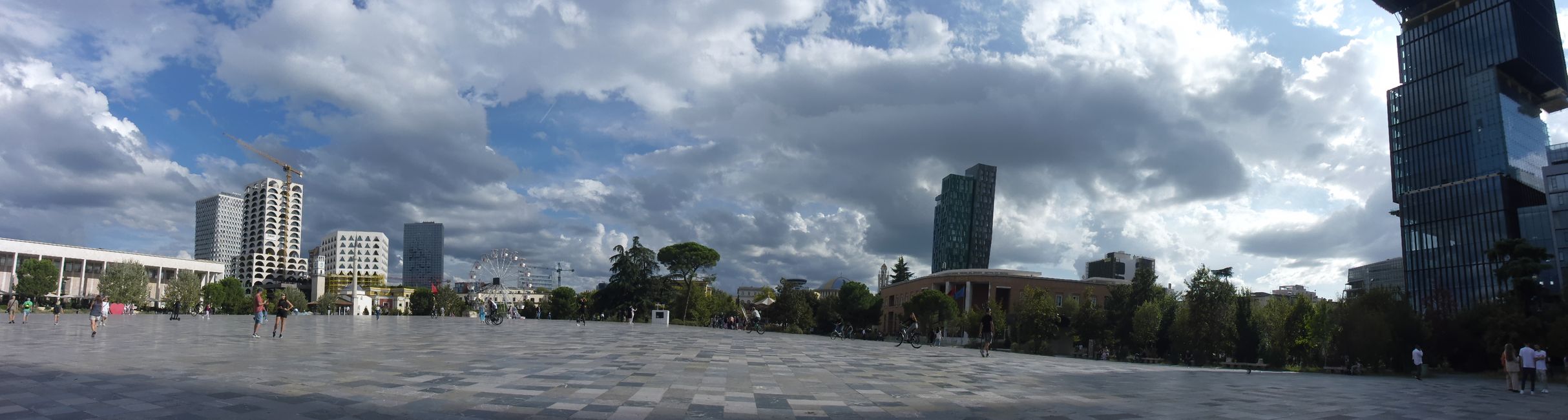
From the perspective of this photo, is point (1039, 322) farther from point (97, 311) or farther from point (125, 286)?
point (125, 286)

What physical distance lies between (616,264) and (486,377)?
76.6m

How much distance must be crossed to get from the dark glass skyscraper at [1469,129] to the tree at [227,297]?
164317 millimetres

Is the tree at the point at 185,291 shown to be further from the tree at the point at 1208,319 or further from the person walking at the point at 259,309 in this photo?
the tree at the point at 1208,319

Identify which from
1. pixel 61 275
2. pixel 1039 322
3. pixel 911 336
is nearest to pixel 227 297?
pixel 61 275

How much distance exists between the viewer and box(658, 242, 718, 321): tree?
98.8 meters

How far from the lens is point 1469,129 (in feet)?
370

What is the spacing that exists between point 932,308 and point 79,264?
130m

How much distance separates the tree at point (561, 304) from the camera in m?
→ 111

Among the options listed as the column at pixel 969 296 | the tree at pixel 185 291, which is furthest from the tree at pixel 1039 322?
the tree at pixel 185 291

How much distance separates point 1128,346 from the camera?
171 feet

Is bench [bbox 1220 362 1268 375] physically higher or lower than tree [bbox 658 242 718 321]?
lower

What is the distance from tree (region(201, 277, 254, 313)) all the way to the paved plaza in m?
103

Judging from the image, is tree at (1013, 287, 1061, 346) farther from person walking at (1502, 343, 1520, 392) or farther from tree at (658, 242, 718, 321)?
tree at (658, 242, 718, 321)

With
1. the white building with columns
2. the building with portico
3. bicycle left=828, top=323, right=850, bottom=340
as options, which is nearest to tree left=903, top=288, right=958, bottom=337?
the building with portico
